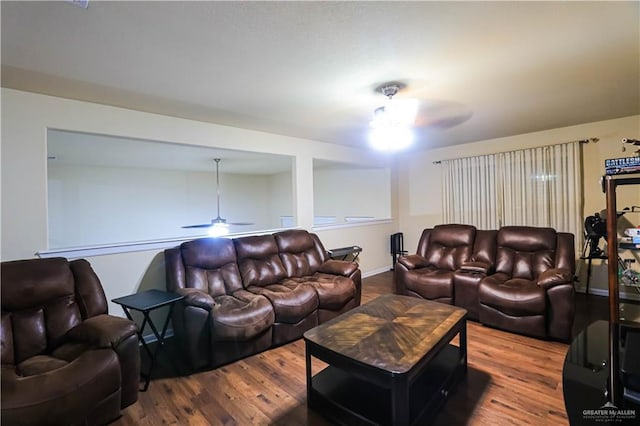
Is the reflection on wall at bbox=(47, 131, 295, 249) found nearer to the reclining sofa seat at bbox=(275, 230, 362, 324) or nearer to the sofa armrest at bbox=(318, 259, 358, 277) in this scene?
the reclining sofa seat at bbox=(275, 230, 362, 324)

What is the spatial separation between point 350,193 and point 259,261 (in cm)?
378

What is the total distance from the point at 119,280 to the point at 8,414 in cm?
162

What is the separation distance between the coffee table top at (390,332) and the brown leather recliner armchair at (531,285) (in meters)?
0.99

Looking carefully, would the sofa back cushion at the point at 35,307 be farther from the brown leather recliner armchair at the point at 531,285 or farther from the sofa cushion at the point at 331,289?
the brown leather recliner armchair at the point at 531,285

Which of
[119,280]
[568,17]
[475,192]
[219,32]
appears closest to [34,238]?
[119,280]

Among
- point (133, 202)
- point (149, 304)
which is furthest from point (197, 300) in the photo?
point (133, 202)

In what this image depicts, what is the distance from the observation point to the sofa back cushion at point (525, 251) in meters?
3.42

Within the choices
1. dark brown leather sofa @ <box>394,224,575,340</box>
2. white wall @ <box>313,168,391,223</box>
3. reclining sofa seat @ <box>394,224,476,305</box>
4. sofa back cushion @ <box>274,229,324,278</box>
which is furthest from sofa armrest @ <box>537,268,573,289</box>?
white wall @ <box>313,168,391,223</box>

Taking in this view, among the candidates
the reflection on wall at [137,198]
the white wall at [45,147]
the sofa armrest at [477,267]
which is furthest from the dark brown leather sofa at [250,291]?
the sofa armrest at [477,267]

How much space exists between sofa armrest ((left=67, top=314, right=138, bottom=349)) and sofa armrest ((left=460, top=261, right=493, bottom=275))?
Answer: 335cm

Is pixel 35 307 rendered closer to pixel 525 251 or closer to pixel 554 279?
pixel 554 279

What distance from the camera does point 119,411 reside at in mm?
1902

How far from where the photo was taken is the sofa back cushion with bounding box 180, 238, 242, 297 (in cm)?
303

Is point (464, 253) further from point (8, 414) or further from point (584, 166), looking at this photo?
point (8, 414)
